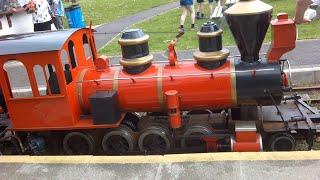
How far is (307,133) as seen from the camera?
6.04 meters

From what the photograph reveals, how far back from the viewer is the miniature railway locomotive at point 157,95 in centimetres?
598

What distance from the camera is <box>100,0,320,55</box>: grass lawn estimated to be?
465 inches

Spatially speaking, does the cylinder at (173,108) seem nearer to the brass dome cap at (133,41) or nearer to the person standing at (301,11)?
the brass dome cap at (133,41)

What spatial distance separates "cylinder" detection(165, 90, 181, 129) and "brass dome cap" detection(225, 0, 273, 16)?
1.30 m

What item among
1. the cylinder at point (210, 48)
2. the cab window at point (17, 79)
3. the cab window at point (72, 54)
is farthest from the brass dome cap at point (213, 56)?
the cab window at point (17, 79)

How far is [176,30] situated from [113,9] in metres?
9.65

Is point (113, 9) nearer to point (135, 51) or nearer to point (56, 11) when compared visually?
point (56, 11)

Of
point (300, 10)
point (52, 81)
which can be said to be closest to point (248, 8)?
point (52, 81)

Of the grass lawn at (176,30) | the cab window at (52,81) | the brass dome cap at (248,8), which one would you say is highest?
the brass dome cap at (248,8)

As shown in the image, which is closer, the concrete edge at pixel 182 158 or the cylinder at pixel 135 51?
the concrete edge at pixel 182 158

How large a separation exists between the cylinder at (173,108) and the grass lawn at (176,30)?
5.73 meters

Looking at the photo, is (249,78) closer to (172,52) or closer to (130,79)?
(172,52)

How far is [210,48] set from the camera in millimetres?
6121

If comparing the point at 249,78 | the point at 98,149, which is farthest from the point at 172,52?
the point at 98,149
